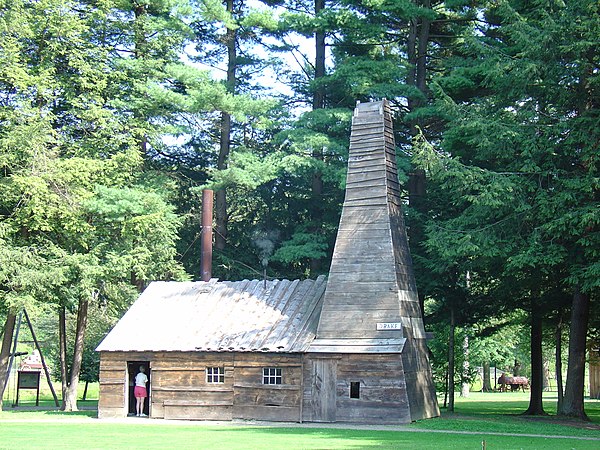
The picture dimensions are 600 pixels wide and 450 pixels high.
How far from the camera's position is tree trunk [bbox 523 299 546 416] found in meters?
30.9

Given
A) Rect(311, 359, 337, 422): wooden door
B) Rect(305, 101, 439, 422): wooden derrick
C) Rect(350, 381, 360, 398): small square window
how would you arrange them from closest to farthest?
1. Rect(305, 101, 439, 422): wooden derrick
2. Rect(350, 381, 360, 398): small square window
3. Rect(311, 359, 337, 422): wooden door

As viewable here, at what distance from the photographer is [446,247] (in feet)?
89.8

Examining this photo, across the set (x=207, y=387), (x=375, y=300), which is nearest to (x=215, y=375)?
(x=207, y=387)

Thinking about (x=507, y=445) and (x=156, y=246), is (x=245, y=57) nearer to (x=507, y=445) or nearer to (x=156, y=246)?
(x=156, y=246)

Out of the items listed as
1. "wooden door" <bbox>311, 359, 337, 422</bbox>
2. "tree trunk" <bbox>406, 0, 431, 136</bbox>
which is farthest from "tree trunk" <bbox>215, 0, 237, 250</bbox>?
"wooden door" <bbox>311, 359, 337, 422</bbox>

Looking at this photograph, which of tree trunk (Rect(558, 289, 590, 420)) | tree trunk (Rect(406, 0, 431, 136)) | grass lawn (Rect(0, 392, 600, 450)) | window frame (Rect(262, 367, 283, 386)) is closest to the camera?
grass lawn (Rect(0, 392, 600, 450))

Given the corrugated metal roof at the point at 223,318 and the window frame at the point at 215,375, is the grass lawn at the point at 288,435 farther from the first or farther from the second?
the corrugated metal roof at the point at 223,318

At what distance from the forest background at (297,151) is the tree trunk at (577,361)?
7 cm

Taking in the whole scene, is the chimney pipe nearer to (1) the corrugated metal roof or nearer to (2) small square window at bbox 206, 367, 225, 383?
(1) the corrugated metal roof

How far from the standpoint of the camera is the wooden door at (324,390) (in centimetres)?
2511

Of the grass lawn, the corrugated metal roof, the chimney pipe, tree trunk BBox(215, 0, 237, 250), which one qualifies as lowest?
the grass lawn

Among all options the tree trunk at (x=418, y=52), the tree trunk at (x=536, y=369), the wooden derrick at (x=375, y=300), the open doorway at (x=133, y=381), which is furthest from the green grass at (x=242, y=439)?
the tree trunk at (x=418, y=52)

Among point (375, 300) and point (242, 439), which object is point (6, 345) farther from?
point (242, 439)

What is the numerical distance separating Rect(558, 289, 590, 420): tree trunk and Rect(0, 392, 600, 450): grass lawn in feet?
2.33
